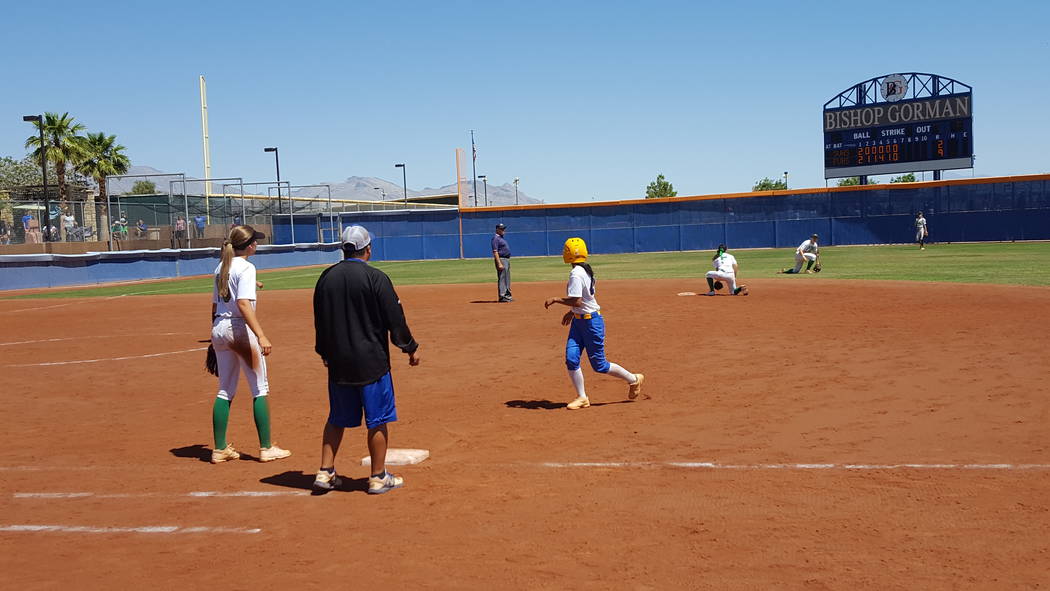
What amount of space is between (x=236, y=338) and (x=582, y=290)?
11.9 feet

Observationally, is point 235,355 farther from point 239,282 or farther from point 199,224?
point 199,224

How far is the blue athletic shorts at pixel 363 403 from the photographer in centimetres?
658

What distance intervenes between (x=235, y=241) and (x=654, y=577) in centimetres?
476

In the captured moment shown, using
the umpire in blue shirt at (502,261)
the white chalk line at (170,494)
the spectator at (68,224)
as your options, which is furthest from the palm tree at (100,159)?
the white chalk line at (170,494)

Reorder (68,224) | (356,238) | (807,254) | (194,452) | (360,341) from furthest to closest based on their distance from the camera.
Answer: (68,224) < (807,254) < (194,452) < (356,238) < (360,341)

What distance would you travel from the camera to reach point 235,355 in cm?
790

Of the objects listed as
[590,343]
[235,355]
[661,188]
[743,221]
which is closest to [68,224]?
[235,355]

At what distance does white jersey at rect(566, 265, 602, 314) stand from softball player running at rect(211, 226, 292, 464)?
3317 millimetres

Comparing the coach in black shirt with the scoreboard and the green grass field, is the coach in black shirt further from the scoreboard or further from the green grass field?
the scoreboard

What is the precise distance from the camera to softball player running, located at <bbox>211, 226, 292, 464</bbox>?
24.9ft

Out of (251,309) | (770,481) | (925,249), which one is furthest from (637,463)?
(925,249)

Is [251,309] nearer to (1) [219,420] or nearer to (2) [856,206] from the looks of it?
(1) [219,420]

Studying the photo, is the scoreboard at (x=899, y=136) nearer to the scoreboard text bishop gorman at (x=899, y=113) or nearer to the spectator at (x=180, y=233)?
the scoreboard text bishop gorman at (x=899, y=113)

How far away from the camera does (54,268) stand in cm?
3741
